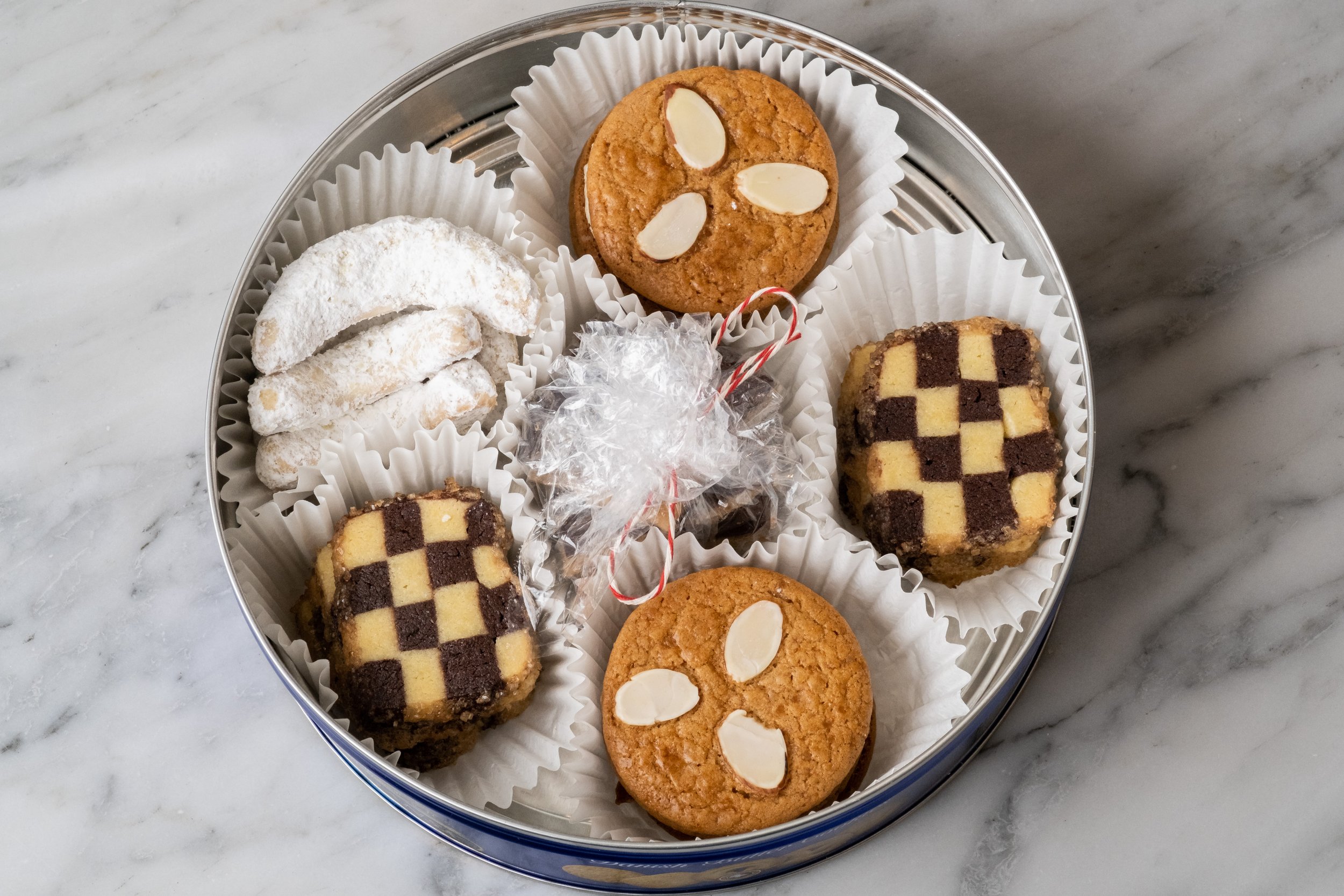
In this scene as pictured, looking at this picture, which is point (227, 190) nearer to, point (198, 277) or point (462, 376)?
point (198, 277)

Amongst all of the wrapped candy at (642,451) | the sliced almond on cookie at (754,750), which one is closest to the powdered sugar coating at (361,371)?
the wrapped candy at (642,451)

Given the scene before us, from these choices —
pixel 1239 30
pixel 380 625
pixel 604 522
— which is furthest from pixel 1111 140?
pixel 380 625

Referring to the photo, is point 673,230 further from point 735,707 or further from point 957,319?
point 735,707

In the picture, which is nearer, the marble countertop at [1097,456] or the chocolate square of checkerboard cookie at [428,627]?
the chocolate square of checkerboard cookie at [428,627]

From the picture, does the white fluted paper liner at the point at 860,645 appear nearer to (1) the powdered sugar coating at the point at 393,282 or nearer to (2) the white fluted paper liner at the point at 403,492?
(2) the white fluted paper liner at the point at 403,492

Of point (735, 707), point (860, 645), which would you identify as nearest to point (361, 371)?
point (735, 707)

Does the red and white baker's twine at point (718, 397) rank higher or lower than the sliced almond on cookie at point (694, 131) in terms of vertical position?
lower

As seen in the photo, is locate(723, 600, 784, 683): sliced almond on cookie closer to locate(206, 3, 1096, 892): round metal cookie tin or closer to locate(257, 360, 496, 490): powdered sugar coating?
locate(206, 3, 1096, 892): round metal cookie tin
